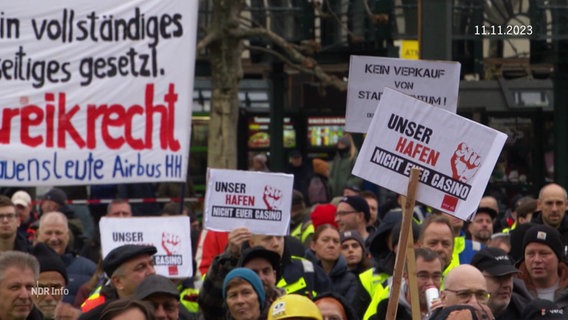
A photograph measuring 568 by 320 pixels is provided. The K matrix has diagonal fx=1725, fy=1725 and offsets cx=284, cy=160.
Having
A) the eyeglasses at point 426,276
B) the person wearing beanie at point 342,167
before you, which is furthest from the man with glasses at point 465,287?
the person wearing beanie at point 342,167

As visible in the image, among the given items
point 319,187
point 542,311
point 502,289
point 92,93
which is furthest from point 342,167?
point 542,311

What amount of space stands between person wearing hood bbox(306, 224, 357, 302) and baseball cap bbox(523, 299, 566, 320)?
2547mm

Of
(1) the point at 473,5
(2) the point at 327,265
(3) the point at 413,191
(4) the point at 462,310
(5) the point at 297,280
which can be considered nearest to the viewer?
(4) the point at 462,310

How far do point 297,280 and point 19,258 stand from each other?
299 centimetres

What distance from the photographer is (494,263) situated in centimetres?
988

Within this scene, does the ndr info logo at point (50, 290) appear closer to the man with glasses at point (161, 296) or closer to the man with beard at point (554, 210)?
the man with glasses at point (161, 296)

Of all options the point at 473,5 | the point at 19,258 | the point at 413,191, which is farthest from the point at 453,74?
the point at 473,5

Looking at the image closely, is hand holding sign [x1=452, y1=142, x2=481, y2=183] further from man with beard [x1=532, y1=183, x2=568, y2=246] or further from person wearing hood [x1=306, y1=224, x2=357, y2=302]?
man with beard [x1=532, y1=183, x2=568, y2=246]

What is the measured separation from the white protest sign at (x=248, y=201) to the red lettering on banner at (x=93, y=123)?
76 cm

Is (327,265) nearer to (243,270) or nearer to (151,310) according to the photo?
(243,270)

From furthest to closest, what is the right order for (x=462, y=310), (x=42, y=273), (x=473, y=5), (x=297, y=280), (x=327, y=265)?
1. (x=473, y=5)
2. (x=327, y=265)
3. (x=297, y=280)
4. (x=42, y=273)
5. (x=462, y=310)

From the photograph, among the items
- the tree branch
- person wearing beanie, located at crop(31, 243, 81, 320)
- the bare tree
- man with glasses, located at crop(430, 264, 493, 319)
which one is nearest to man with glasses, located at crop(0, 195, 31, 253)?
person wearing beanie, located at crop(31, 243, 81, 320)

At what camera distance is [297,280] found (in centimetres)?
1122

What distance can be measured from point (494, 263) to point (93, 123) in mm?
2760
